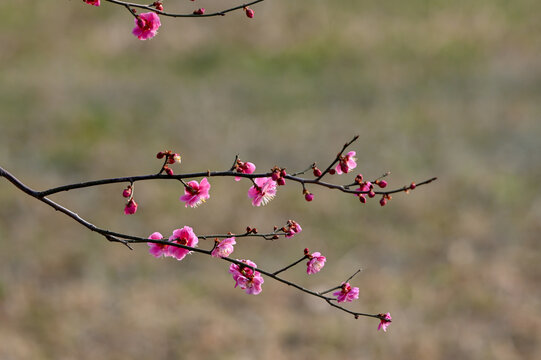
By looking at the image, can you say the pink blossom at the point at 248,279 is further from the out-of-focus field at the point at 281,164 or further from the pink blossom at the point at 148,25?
the out-of-focus field at the point at 281,164

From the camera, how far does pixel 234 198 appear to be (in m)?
7.88

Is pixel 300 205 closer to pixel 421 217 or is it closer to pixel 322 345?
pixel 421 217

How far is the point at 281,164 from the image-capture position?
851cm

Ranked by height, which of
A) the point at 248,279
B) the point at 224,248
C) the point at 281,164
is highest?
the point at 281,164

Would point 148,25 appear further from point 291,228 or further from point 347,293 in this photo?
point 347,293

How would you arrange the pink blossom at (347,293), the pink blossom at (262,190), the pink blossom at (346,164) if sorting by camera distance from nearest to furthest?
the pink blossom at (346,164) < the pink blossom at (262,190) < the pink blossom at (347,293)

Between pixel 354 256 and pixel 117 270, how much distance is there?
2.15 m

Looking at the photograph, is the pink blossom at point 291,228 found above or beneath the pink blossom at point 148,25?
beneath

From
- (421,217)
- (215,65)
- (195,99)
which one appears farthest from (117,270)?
(215,65)

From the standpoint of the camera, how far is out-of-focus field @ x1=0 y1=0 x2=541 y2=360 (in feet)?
19.4

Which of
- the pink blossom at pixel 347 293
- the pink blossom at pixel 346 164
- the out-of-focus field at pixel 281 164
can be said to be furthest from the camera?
the out-of-focus field at pixel 281 164

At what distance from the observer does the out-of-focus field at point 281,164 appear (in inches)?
233

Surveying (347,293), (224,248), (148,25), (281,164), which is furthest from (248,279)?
(281,164)

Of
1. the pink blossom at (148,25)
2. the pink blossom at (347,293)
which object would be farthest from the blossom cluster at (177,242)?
the pink blossom at (148,25)
